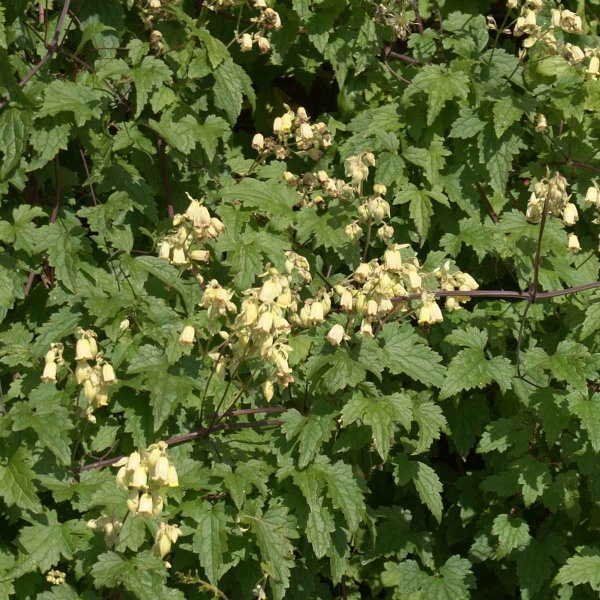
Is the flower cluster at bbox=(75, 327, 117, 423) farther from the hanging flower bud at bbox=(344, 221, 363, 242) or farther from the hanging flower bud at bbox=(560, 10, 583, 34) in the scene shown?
the hanging flower bud at bbox=(560, 10, 583, 34)

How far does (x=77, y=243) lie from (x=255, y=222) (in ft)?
2.48

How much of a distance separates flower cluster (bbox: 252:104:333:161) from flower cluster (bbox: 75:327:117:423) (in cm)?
145

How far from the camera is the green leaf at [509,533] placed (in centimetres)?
414

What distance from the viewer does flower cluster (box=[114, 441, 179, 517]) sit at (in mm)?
2875

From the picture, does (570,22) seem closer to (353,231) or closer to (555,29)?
(555,29)

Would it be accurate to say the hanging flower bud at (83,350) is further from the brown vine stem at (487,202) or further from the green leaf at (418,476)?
the brown vine stem at (487,202)

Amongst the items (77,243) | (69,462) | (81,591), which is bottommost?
(81,591)

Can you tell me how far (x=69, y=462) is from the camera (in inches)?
131

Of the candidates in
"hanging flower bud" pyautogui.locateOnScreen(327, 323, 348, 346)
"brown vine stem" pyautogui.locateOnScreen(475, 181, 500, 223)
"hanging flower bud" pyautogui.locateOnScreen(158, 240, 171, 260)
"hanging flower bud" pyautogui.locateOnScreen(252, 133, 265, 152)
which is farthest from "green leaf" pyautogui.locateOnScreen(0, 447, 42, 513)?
"brown vine stem" pyautogui.locateOnScreen(475, 181, 500, 223)

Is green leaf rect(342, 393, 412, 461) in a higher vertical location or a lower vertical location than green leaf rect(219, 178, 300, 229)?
lower

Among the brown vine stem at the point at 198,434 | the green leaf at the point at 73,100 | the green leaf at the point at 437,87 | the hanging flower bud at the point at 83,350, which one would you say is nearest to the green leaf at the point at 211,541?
the brown vine stem at the point at 198,434

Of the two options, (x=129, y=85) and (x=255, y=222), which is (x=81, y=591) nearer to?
(x=255, y=222)

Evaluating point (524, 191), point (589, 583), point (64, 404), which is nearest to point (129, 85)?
point (64, 404)

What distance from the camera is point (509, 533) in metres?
4.16
